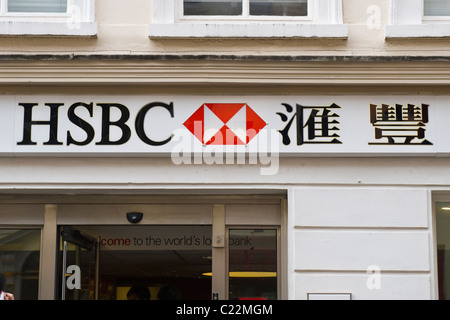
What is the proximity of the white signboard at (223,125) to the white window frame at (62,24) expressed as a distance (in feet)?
2.40

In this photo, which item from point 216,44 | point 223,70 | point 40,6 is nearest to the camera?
point 223,70

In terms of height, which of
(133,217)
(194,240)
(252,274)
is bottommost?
(252,274)

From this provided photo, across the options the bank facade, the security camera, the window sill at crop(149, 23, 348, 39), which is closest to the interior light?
the bank facade

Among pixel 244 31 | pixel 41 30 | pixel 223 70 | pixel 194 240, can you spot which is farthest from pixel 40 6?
pixel 194 240

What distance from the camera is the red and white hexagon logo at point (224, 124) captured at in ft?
28.8

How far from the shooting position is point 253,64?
8719 millimetres

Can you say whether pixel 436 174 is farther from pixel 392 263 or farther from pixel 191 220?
pixel 191 220

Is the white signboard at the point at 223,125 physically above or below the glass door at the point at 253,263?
above

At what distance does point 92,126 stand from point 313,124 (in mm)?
2528

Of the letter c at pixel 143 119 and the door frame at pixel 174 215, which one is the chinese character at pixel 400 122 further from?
the letter c at pixel 143 119

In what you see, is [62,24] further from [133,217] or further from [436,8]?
[436,8]

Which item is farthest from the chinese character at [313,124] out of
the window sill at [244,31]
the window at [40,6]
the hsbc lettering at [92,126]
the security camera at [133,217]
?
the window at [40,6]

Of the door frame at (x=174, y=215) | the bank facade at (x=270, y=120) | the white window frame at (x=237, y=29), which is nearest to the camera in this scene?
the bank facade at (x=270, y=120)

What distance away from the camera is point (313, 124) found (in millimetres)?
8797
